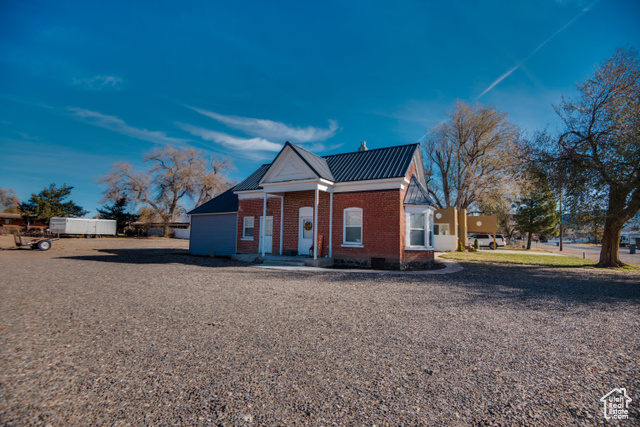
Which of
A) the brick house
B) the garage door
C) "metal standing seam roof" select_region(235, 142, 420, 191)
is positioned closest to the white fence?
the garage door

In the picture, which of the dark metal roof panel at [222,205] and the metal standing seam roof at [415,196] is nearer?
the metal standing seam roof at [415,196]

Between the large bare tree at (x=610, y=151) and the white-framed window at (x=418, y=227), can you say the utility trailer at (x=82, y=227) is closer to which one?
the white-framed window at (x=418, y=227)

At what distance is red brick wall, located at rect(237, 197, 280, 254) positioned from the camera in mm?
17312

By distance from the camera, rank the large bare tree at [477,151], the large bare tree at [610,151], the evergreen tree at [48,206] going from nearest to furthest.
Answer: the large bare tree at [610,151] < the large bare tree at [477,151] < the evergreen tree at [48,206]

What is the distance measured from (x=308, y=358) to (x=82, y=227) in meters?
50.1

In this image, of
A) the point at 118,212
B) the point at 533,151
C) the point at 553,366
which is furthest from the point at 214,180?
the point at 553,366

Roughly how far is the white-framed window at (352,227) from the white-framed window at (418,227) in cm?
228

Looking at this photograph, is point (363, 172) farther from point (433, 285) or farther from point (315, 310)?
point (315, 310)

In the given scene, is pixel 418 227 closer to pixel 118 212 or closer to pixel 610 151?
pixel 610 151

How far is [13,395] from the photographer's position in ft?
9.67

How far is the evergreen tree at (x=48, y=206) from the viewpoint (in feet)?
148

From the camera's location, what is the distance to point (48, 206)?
45438 mm

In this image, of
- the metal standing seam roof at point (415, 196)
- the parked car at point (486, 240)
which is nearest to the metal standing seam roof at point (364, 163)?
the metal standing seam roof at point (415, 196)

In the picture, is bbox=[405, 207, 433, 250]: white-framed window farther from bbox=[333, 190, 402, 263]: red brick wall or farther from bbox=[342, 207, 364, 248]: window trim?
bbox=[342, 207, 364, 248]: window trim
